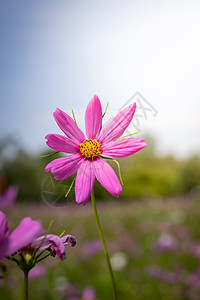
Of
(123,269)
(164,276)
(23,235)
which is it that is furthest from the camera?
(123,269)

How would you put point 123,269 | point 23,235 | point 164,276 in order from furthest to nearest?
point 123,269 → point 164,276 → point 23,235

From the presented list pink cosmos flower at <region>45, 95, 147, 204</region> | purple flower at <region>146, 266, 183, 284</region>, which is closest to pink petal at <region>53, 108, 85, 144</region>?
pink cosmos flower at <region>45, 95, 147, 204</region>

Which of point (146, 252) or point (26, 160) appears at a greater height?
point (26, 160)

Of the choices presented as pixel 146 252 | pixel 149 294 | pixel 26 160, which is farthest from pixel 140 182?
pixel 149 294

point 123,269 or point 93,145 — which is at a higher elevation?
point 93,145

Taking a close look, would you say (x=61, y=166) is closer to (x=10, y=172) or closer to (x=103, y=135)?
(x=103, y=135)

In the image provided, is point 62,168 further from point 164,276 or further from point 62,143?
point 164,276

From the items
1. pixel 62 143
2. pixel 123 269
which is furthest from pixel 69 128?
pixel 123 269
